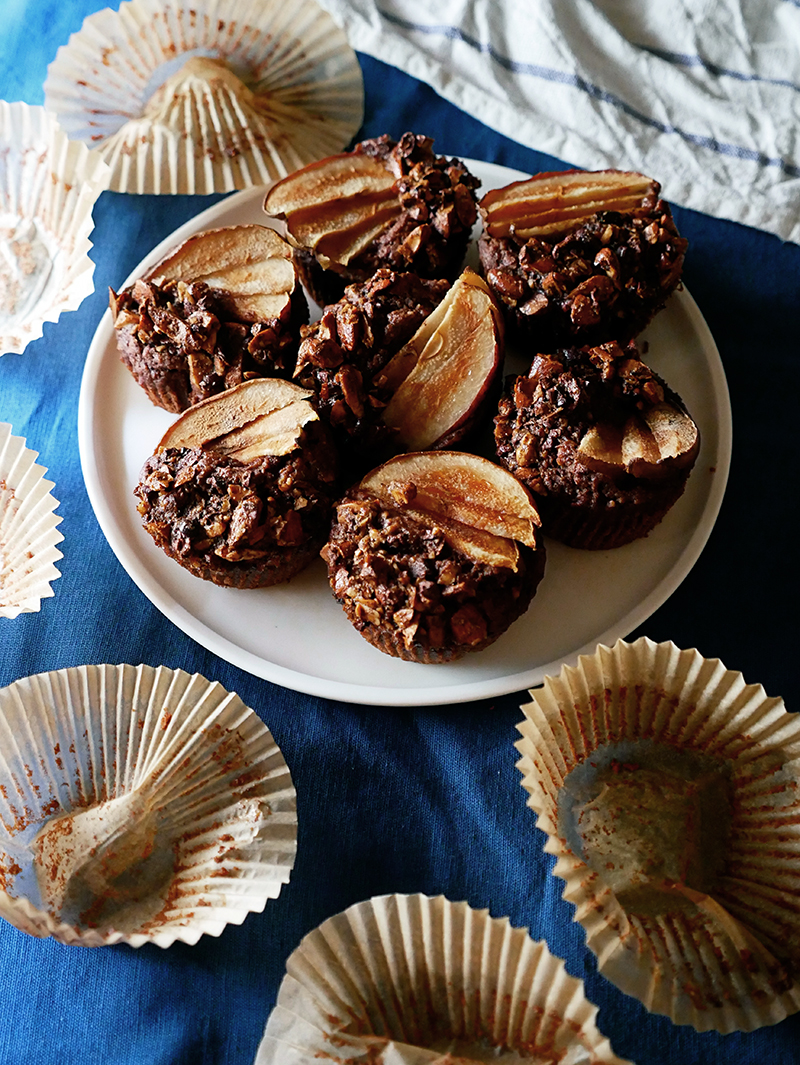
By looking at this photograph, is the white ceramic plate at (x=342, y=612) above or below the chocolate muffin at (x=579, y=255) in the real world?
below

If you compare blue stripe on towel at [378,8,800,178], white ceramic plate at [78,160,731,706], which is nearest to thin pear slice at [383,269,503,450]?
white ceramic plate at [78,160,731,706]

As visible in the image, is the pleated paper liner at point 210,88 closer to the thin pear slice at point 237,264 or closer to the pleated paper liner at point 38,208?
the pleated paper liner at point 38,208

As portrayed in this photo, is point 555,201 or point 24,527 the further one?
point 555,201

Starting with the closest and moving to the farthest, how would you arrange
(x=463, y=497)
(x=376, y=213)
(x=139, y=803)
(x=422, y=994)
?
(x=422, y=994) → (x=139, y=803) → (x=463, y=497) → (x=376, y=213)

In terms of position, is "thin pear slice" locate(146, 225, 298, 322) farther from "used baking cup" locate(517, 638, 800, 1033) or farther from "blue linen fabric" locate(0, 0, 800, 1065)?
"used baking cup" locate(517, 638, 800, 1033)

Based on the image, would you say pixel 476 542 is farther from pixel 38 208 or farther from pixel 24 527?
pixel 38 208

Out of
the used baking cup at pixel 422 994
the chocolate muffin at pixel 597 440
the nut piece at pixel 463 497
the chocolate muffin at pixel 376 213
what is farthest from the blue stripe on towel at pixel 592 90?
the used baking cup at pixel 422 994

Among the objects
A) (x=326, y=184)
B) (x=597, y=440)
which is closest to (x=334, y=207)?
(x=326, y=184)
